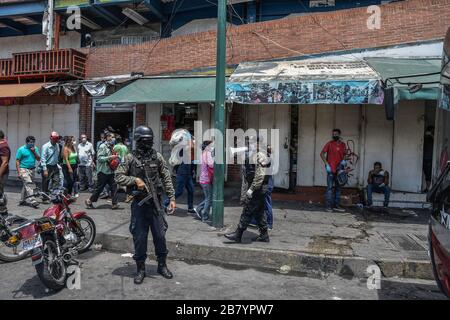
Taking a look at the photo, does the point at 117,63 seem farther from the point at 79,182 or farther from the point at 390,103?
the point at 390,103

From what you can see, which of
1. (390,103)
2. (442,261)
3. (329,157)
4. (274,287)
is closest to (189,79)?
(329,157)

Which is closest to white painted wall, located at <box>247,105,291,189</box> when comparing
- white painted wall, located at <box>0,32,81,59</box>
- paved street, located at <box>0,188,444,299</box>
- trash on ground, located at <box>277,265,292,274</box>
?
paved street, located at <box>0,188,444,299</box>

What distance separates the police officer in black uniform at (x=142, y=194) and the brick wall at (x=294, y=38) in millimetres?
6271

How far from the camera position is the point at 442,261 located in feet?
9.74

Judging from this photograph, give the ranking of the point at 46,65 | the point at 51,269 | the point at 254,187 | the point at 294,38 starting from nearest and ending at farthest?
the point at 51,269
the point at 254,187
the point at 294,38
the point at 46,65

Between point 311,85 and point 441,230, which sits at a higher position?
point 311,85

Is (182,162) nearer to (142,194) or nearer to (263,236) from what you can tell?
(263,236)

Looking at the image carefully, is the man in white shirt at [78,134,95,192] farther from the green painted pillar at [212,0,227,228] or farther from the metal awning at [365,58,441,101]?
the metal awning at [365,58,441,101]

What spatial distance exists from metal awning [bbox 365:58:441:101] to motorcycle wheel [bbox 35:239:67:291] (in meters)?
6.28

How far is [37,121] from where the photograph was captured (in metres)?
12.6

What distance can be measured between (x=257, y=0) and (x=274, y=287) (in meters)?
10.2

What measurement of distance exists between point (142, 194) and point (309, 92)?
4.76 meters

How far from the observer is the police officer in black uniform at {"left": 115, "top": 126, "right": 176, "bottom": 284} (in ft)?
14.5

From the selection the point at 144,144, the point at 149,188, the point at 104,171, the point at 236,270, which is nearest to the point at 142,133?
the point at 144,144
